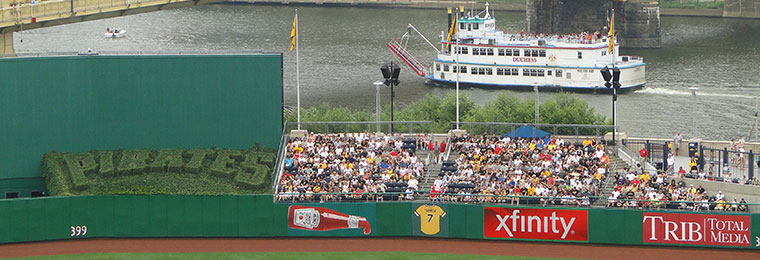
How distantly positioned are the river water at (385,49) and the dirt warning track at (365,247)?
111ft

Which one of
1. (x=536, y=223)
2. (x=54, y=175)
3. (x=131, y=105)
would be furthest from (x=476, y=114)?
(x=54, y=175)

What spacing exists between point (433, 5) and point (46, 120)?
103 m

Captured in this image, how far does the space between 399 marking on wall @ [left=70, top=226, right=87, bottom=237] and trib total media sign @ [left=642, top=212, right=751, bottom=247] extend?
1988 cm

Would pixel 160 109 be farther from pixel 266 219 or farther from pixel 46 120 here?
pixel 266 219

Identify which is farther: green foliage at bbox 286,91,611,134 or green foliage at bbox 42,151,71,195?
green foliage at bbox 286,91,611,134

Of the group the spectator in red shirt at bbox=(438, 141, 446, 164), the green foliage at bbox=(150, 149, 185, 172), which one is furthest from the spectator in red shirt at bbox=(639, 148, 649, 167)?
the green foliage at bbox=(150, 149, 185, 172)

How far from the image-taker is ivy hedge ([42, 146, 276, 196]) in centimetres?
4981

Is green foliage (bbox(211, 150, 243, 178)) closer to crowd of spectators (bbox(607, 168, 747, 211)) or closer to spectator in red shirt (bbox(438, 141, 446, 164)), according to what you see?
spectator in red shirt (bbox(438, 141, 446, 164))

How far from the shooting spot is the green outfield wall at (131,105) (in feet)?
172

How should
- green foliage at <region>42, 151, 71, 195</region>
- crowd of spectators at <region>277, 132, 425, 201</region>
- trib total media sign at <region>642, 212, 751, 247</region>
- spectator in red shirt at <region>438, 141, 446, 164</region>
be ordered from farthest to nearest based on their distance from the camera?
spectator in red shirt at <region>438, 141, 446, 164</region> < green foliage at <region>42, 151, 71, 195</region> < crowd of spectators at <region>277, 132, 425, 201</region> < trib total media sign at <region>642, 212, 751, 247</region>

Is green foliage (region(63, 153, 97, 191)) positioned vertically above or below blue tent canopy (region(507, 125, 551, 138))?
below

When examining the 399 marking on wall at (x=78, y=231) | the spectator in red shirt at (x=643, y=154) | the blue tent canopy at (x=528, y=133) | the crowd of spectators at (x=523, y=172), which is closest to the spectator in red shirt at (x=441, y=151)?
the crowd of spectators at (x=523, y=172)

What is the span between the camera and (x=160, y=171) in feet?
170

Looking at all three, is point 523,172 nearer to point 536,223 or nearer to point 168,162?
point 536,223
